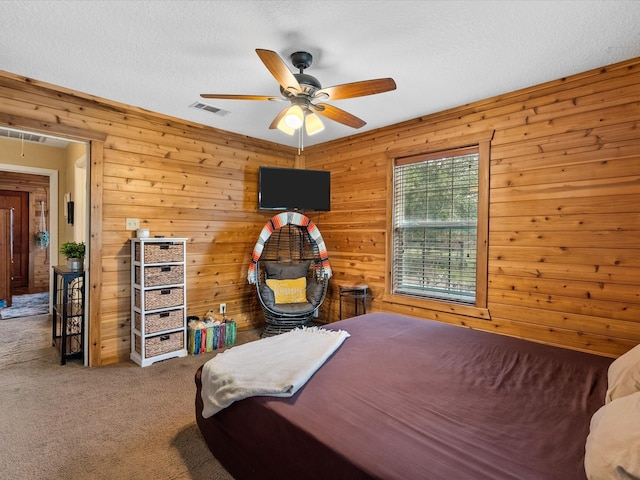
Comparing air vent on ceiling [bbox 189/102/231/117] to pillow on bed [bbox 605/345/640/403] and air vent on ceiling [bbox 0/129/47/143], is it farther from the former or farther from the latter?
pillow on bed [bbox 605/345/640/403]

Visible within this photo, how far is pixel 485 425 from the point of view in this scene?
4.16ft

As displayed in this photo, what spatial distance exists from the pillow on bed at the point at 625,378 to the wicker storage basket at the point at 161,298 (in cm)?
329

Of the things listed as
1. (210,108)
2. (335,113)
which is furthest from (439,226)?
(210,108)

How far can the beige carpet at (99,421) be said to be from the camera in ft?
6.00

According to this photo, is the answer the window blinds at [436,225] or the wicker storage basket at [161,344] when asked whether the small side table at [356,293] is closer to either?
the window blinds at [436,225]

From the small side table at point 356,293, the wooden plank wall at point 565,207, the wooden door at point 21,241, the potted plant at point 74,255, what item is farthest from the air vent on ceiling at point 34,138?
the wooden plank wall at point 565,207

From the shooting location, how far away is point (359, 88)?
2131 millimetres

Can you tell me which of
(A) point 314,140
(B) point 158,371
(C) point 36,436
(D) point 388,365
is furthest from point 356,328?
(A) point 314,140

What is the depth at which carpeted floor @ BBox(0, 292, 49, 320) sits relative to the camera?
5.03 metres

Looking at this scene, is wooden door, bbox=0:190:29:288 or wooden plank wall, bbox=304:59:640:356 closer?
wooden plank wall, bbox=304:59:640:356

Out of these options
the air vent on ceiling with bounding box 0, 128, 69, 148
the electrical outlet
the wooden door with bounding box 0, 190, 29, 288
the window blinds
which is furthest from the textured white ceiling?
the wooden door with bounding box 0, 190, 29, 288

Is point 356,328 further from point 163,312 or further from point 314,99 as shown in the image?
point 163,312

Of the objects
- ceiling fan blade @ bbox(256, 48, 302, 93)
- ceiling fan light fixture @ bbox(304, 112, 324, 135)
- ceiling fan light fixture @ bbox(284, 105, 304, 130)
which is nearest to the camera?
ceiling fan blade @ bbox(256, 48, 302, 93)

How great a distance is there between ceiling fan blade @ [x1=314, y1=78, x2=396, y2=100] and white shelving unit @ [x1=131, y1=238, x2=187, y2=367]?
6.93ft
